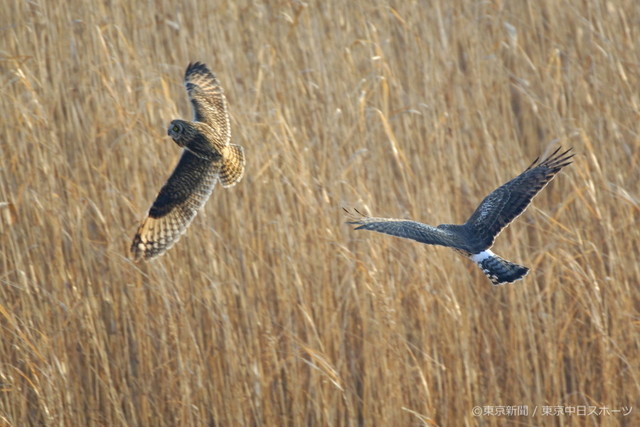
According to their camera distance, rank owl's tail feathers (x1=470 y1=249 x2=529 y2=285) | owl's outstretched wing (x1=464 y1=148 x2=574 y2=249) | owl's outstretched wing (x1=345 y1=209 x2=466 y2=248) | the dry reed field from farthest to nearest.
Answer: the dry reed field
owl's outstretched wing (x1=464 y1=148 x2=574 y2=249)
owl's tail feathers (x1=470 y1=249 x2=529 y2=285)
owl's outstretched wing (x1=345 y1=209 x2=466 y2=248)

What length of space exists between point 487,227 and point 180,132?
928mm

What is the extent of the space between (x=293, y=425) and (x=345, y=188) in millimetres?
945

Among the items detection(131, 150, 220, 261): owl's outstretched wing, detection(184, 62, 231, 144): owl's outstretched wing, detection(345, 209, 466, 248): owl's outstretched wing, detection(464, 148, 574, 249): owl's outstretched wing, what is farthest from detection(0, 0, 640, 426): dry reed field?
detection(345, 209, 466, 248): owl's outstretched wing

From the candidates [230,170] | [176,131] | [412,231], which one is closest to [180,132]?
[176,131]

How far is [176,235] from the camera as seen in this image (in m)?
2.60

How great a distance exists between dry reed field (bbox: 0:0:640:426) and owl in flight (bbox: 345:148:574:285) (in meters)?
0.47

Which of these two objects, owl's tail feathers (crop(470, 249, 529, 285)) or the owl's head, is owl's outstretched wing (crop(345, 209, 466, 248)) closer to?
owl's tail feathers (crop(470, 249, 529, 285))

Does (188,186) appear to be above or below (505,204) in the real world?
above

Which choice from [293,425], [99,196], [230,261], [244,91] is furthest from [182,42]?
[293,425]

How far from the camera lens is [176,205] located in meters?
2.63

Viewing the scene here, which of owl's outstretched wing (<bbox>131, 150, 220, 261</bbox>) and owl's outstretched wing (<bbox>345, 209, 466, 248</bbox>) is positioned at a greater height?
owl's outstretched wing (<bbox>131, 150, 220, 261</bbox>)

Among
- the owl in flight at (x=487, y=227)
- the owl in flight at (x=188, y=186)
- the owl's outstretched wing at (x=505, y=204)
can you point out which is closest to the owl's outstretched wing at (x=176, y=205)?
the owl in flight at (x=188, y=186)

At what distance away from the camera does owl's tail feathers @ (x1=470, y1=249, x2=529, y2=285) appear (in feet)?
7.32

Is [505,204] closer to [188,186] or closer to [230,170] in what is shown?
[230,170]
